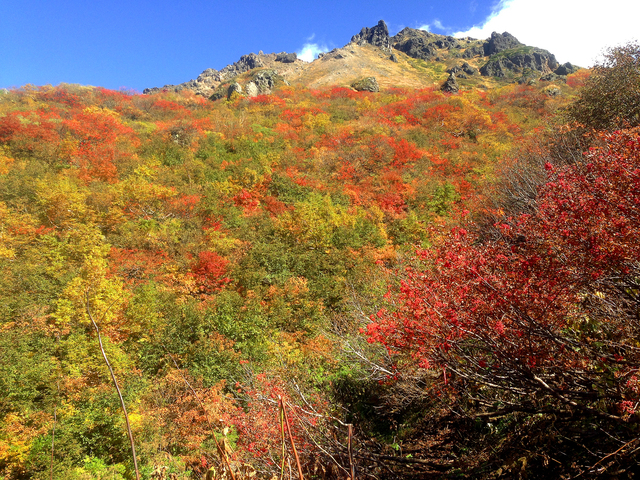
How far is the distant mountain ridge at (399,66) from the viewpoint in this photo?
203ft

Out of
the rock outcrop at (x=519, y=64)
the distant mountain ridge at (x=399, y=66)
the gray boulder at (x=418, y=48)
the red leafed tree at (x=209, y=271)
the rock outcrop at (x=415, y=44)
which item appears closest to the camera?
the red leafed tree at (x=209, y=271)

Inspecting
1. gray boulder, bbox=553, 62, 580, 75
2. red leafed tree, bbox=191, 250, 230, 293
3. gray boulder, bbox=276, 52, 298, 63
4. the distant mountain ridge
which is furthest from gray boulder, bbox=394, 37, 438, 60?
red leafed tree, bbox=191, 250, 230, 293

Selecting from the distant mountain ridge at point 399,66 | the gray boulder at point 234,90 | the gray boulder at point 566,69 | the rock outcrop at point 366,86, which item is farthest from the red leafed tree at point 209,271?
the gray boulder at point 566,69

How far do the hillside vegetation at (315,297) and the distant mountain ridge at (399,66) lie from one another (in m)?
29.5

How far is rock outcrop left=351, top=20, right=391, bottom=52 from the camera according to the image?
307 ft

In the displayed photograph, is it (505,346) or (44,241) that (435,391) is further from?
(44,241)

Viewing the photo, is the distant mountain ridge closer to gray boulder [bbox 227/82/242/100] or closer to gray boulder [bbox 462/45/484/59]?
gray boulder [bbox 227/82/242/100]

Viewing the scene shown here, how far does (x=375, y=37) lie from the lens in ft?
311

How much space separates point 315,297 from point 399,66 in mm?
80432

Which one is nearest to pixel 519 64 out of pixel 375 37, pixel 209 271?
pixel 375 37

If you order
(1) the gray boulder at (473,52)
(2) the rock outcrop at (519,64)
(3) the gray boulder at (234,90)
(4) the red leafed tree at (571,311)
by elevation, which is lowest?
(4) the red leafed tree at (571,311)

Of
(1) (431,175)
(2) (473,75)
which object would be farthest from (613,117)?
(2) (473,75)

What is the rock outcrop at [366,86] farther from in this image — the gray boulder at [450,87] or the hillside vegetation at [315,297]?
the hillside vegetation at [315,297]

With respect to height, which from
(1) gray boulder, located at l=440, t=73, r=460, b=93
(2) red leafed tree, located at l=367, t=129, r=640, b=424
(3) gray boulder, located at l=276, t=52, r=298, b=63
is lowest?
(2) red leafed tree, located at l=367, t=129, r=640, b=424
